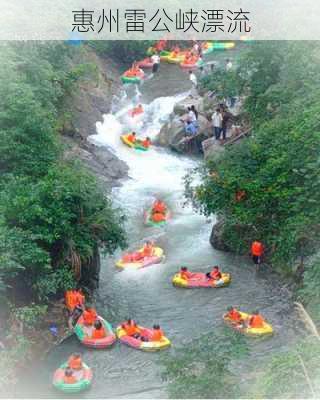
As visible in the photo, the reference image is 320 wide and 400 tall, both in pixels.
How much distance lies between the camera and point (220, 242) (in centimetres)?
1714

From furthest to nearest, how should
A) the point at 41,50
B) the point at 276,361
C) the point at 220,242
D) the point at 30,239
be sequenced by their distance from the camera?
the point at 41,50 < the point at 220,242 < the point at 30,239 < the point at 276,361

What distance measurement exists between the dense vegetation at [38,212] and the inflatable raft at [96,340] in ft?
2.94

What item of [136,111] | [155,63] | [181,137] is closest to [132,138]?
[181,137]

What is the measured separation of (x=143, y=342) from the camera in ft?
43.3

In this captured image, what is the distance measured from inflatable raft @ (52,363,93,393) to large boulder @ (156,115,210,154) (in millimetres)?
12431

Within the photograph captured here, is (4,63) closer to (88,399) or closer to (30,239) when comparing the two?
(30,239)

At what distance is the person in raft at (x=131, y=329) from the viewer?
44.2ft

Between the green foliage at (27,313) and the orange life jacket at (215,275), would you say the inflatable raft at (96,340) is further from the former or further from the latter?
the orange life jacket at (215,275)

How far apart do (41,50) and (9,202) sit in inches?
359

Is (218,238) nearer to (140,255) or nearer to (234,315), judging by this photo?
(140,255)

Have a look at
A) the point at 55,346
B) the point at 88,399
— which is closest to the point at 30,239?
the point at 55,346

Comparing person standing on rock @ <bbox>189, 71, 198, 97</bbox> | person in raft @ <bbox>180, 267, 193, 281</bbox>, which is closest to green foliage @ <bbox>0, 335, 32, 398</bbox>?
person in raft @ <bbox>180, 267, 193, 281</bbox>

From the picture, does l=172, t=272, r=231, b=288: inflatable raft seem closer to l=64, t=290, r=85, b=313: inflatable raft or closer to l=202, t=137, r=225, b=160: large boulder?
l=64, t=290, r=85, b=313: inflatable raft

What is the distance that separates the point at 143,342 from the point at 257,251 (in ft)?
13.3
